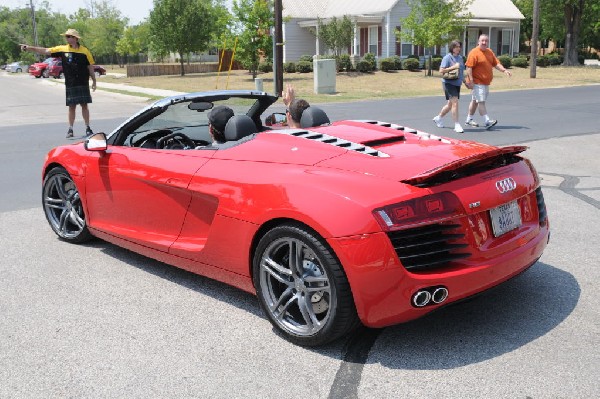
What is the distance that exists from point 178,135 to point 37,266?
159cm

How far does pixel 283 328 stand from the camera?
3555 mm

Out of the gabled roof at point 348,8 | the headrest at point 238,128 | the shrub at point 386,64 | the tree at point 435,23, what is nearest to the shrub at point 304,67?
the shrub at point 386,64

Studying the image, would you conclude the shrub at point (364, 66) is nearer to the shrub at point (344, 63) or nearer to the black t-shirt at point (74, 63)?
the shrub at point (344, 63)

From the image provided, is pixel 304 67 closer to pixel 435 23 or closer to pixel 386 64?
pixel 386 64

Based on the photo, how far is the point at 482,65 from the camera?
12703 mm

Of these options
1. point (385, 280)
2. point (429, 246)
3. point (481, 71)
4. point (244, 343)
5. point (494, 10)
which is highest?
point (494, 10)

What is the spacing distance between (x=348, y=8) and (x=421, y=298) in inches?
1856

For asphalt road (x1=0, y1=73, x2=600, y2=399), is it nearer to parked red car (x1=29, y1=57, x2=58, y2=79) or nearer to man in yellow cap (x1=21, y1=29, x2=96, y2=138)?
man in yellow cap (x1=21, y1=29, x2=96, y2=138)

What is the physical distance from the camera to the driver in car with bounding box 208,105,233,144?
185 inches

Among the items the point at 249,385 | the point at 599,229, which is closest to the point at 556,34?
the point at 599,229

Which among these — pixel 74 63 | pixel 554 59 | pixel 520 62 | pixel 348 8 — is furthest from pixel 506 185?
pixel 554 59

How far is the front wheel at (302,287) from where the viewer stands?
3203mm

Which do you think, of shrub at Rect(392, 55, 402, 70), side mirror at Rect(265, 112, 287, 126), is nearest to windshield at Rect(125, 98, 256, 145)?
side mirror at Rect(265, 112, 287, 126)

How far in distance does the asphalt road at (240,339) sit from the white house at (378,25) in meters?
40.8
